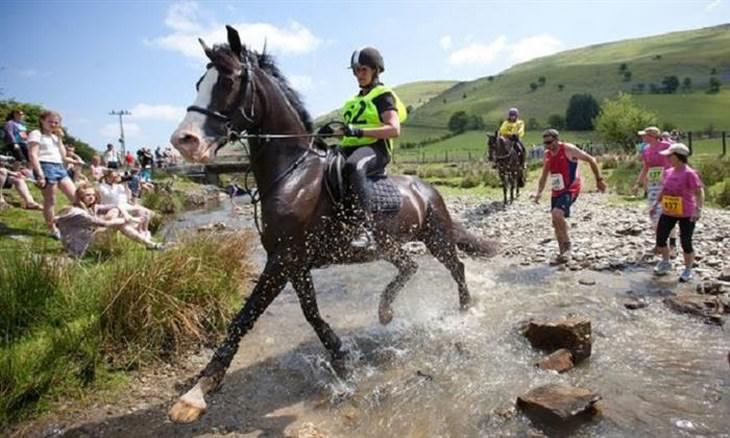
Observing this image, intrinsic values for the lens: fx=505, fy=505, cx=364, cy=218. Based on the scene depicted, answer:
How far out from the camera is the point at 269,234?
4758 millimetres

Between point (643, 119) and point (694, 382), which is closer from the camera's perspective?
point (694, 382)

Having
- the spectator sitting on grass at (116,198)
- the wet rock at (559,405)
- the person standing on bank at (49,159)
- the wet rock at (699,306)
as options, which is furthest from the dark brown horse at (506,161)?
the wet rock at (559,405)

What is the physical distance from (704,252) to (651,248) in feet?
2.91

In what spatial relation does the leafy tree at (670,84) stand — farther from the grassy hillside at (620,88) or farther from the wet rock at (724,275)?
the wet rock at (724,275)

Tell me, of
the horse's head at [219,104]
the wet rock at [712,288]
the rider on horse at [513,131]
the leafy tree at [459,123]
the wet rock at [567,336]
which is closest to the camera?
the horse's head at [219,104]

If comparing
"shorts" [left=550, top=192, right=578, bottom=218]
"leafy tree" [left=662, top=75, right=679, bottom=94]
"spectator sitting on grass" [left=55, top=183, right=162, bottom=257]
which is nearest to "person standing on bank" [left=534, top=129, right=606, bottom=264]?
"shorts" [left=550, top=192, right=578, bottom=218]

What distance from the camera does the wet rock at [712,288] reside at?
722 centimetres

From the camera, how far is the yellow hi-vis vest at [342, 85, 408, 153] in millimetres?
5531

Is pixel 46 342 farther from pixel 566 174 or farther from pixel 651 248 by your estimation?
pixel 651 248

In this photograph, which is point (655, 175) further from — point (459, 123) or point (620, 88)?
point (620, 88)

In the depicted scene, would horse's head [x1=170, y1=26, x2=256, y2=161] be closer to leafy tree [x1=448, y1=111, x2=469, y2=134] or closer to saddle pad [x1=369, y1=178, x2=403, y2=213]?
saddle pad [x1=369, y1=178, x2=403, y2=213]

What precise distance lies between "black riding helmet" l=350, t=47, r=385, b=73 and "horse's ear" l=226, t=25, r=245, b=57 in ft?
4.56

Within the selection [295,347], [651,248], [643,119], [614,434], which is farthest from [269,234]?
[643,119]

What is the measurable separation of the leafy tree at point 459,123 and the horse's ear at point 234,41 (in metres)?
117
